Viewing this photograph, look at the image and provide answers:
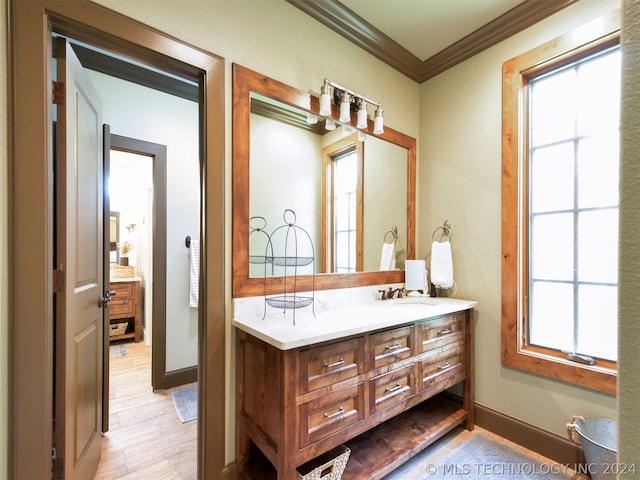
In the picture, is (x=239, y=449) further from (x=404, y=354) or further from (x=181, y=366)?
(x=181, y=366)

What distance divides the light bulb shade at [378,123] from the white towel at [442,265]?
1.01m

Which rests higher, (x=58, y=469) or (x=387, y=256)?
(x=387, y=256)

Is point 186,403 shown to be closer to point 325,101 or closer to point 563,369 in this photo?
point 325,101

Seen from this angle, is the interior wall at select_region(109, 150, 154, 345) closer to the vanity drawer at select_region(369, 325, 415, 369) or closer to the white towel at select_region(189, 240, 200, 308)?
the white towel at select_region(189, 240, 200, 308)

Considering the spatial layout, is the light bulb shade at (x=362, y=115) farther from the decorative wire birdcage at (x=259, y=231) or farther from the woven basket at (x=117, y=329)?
the woven basket at (x=117, y=329)

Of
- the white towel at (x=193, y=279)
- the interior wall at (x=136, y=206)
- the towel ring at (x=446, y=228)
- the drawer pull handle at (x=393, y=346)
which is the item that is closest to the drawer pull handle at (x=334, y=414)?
the drawer pull handle at (x=393, y=346)

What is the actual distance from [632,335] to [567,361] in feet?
6.29

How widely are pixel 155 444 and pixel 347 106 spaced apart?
2.59m

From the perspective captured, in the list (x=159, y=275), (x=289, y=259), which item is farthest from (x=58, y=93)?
(x=159, y=275)

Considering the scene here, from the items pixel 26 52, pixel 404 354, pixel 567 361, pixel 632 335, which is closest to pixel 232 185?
pixel 26 52

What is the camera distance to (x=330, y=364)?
138 centimetres

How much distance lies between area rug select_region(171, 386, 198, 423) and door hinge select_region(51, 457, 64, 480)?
0.98 meters

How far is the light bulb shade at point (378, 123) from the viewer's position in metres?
2.22

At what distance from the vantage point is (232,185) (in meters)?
1.62
